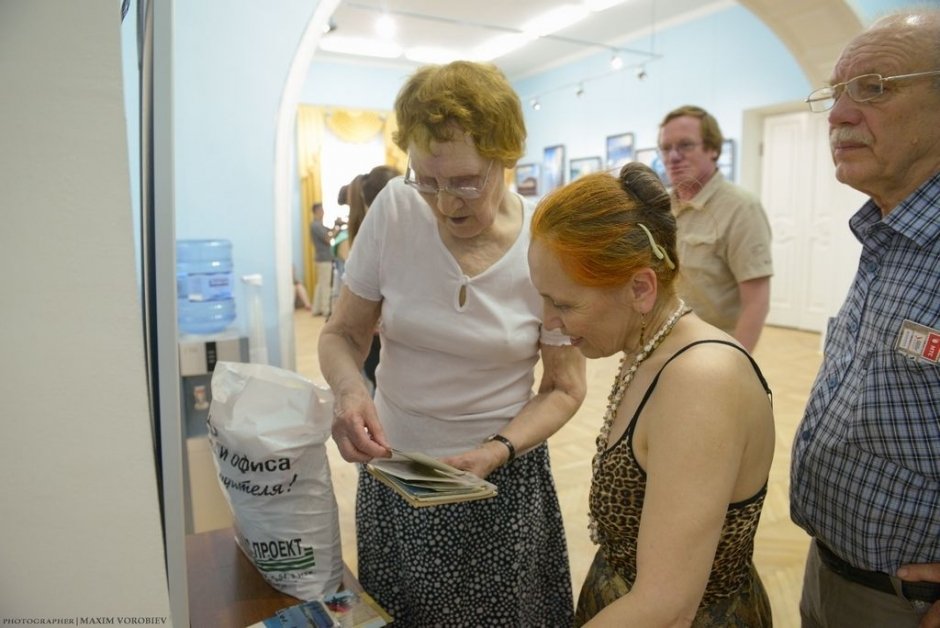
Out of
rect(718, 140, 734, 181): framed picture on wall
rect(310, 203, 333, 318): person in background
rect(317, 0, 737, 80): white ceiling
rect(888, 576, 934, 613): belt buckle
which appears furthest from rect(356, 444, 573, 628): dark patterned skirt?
rect(310, 203, 333, 318): person in background

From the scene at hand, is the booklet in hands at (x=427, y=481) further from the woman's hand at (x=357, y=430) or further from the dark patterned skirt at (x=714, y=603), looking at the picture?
the dark patterned skirt at (x=714, y=603)

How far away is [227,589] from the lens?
131 cm

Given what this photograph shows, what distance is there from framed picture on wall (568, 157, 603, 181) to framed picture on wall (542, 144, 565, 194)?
217mm

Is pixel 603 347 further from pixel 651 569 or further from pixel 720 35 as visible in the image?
pixel 720 35

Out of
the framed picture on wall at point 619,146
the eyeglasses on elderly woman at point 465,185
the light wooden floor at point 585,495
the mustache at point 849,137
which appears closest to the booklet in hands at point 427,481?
the eyeglasses on elderly woman at point 465,185

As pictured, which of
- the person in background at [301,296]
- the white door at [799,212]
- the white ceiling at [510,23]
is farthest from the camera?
the person in background at [301,296]

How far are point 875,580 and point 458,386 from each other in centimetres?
89

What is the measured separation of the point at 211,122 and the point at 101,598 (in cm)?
317

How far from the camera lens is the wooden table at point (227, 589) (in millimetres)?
1223

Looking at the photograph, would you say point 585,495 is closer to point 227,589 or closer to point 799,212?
point 227,589

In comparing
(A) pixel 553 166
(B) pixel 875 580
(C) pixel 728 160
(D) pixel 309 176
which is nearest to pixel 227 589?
(B) pixel 875 580

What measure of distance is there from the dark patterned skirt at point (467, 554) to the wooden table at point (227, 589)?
10cm

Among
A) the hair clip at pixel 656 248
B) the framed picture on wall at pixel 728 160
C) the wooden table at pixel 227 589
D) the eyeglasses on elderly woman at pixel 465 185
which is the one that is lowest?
the wooden table at pixel 227 589

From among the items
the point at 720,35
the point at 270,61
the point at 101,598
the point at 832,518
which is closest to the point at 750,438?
the point at 832,518
